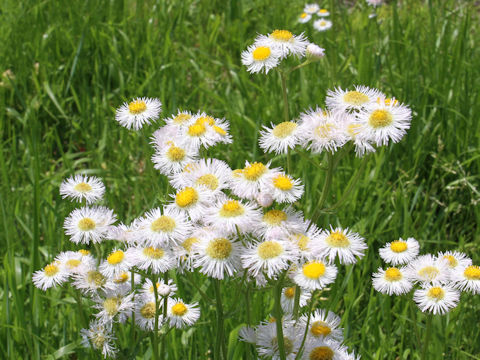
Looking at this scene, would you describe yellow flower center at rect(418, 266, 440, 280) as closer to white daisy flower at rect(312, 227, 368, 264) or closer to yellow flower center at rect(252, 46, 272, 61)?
white daisy flower at rect(312, 227, 368, 264)

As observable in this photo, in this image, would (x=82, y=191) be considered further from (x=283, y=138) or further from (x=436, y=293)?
(x=436, y=293)

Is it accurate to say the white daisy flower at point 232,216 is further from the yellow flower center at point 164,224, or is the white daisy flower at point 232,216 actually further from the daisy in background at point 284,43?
the daisy in background at point 284,43

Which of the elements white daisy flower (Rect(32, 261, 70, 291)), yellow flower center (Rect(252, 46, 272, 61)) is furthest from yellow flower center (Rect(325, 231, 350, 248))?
white daisy flower (Rect(32, 261, 70, 291))

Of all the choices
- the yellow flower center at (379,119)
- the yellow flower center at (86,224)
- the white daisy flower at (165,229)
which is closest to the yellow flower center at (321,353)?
the white daisy flower at (165,229)

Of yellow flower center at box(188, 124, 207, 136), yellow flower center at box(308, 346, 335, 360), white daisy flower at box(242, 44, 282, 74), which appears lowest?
yellow flower center at box(308, 346, 335, 360)

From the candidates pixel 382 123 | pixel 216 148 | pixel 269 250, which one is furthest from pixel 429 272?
pixel 216 148
